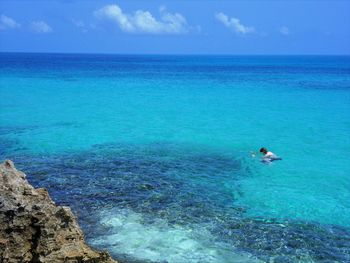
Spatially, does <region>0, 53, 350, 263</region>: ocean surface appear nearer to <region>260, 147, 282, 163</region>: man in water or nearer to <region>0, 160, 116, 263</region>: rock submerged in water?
<region>260, 147, 282, 163</region>: man in water

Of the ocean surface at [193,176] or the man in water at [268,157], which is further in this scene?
the man in water at [268,157]

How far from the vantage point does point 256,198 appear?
1349 centimetres

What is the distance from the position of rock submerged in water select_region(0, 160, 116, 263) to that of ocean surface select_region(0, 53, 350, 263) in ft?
10.2

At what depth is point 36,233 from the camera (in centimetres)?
612

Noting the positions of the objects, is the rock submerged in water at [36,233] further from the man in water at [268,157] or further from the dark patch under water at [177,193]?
the man in water at [268,157]

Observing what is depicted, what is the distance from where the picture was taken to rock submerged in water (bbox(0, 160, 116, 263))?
5730 mm

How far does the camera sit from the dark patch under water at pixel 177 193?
393 inches

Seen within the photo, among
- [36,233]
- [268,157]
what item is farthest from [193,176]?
[36,233]

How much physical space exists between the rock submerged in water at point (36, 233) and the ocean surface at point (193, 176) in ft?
10.2

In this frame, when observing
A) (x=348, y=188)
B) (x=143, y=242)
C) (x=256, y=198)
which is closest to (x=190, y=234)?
(x=143, y=242)

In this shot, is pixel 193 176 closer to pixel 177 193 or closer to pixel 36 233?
pixel 177 193

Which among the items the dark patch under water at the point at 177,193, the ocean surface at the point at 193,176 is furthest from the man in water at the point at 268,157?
the dark patch under water at the point at 177,193

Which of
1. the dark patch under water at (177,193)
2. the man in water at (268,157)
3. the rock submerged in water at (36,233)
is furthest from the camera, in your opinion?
the man in water at (268,157)

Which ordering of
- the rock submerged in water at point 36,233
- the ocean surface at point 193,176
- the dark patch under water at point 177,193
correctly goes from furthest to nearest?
the dark patch under water at point 177,193 < the ocean surface at point 193,176 < the rock submerged in water at point 36,233
